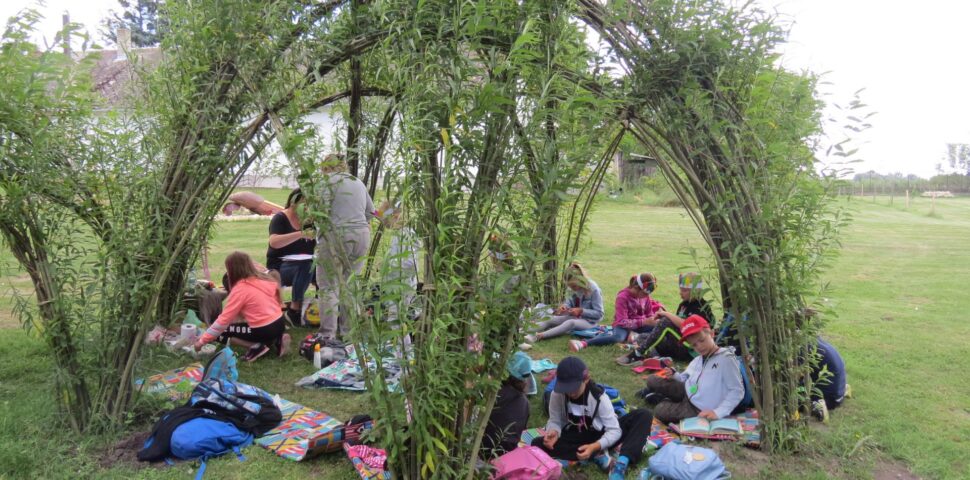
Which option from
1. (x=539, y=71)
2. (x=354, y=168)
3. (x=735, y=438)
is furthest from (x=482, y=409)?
(x=354, y=168)

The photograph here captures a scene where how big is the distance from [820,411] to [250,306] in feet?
14.3

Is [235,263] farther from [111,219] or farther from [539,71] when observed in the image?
[539,71]

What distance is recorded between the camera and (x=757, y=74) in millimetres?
3418

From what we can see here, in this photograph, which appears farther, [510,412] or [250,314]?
[250,314]

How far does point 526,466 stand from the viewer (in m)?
3.17

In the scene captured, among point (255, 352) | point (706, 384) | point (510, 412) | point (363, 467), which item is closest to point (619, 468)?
point (510, 412)

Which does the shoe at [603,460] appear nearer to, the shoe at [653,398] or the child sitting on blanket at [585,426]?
the child sitting on blanket at [585,426]

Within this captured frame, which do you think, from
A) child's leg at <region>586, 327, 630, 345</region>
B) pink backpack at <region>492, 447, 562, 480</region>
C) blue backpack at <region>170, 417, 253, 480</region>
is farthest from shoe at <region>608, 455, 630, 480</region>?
child's leg at <region>586, 327, 630, 345</region>

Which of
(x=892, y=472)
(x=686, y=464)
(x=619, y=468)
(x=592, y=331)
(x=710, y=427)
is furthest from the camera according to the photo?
(x=592, y=331)

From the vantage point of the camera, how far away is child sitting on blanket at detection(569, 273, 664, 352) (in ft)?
19.5

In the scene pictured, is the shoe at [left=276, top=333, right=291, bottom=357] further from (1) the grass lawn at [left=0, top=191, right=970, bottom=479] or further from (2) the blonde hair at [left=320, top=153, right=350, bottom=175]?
(2) the blonde hair at [left=320, top=153, right=350, bottom=175]

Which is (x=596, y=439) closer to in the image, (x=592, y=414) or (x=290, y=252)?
(x=592, y=414)

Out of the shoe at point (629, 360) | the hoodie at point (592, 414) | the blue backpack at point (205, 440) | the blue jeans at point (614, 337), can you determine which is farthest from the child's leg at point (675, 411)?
the blue backpack at point (205, 440)

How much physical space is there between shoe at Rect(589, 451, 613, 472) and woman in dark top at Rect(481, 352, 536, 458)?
459mm
